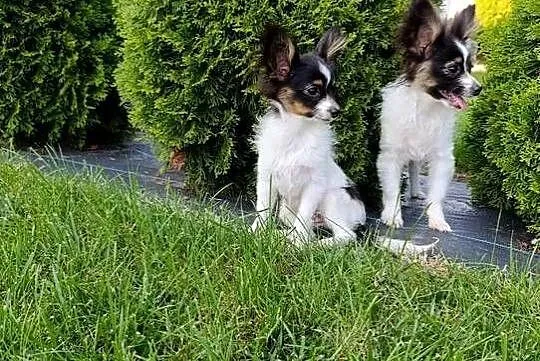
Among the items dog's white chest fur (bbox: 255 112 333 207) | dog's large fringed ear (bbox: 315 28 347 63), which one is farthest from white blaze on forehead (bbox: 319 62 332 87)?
dog's white chest fur (bbox: 255 112 333 207)

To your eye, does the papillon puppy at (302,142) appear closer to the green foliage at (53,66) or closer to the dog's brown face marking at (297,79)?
the dog's brown face marking at (297,79)

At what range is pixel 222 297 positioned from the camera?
289cm

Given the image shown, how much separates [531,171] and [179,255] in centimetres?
211

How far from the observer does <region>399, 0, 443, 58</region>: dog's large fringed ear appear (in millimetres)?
4047

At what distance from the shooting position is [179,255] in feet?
10.4

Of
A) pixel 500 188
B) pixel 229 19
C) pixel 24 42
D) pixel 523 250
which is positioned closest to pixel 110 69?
pixel 24 42

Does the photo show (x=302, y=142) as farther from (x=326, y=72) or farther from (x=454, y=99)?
(x=454, y=99)

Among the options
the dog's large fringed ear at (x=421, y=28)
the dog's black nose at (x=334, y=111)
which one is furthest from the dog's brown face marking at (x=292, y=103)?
the dog's large fringed ear at (x=421, y=28)

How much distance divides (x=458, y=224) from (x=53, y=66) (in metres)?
3.65

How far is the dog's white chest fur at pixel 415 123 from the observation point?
4242 millimetres

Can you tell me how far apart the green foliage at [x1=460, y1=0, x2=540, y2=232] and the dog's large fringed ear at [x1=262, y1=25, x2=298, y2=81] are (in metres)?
1.38

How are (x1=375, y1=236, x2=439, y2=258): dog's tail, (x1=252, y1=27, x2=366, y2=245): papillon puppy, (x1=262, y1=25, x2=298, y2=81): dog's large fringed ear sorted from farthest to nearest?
(x1=252, y1=27, x2=366, y2=245): papillon puppy < (x1=262, y1=25, x2=298, y2=81): dog's large fringed ear < (x1=375, y1=236, x2=439, y2=258): dog's tail

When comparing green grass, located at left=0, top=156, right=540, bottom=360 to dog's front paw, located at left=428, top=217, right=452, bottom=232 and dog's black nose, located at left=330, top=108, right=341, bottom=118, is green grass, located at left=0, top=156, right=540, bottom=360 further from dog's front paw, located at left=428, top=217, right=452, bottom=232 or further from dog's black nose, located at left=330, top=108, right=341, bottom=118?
dog's front paw, located at left=428, top=217, right=452, bottom=232

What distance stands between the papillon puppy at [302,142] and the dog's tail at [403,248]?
30cm
